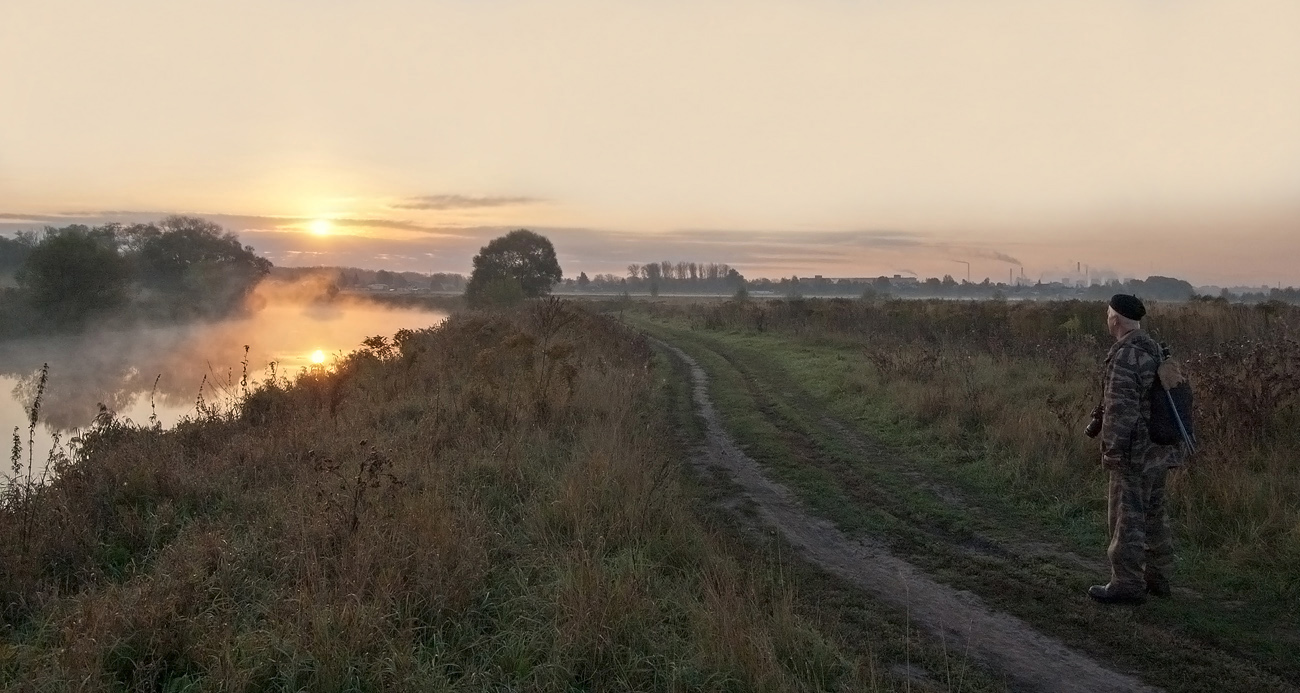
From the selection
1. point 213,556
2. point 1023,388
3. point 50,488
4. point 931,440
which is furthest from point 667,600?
point 1023,388

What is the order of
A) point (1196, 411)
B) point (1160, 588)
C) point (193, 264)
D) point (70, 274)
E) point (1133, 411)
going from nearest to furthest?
point (1160, 588) → point (1133, 411) → point (1196, 411) → point (70, 274) → point (193, 264)

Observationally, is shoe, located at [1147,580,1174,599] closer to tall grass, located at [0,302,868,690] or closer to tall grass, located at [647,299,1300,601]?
tall grass, located at [647,299,1300,601]

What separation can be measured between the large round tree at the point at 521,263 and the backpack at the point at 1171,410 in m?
63.8

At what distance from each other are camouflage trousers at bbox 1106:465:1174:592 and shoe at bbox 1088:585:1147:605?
0.15 feet

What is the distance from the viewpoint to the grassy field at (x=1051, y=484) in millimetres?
5102

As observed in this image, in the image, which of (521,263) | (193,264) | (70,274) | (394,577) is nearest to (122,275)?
(70,274)

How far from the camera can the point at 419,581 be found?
5.00 meters

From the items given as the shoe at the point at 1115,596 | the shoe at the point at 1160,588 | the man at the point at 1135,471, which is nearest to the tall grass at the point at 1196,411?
the shoe at the point at 1160,588

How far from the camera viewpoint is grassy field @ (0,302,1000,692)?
4289 millimetres

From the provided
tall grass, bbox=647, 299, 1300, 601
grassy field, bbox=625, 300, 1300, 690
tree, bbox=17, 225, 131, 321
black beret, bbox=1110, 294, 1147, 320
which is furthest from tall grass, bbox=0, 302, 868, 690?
tree, bbox=17, 225, 131, 321

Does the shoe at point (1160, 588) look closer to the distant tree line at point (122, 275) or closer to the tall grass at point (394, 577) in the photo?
the tall grass at point (394, 577)

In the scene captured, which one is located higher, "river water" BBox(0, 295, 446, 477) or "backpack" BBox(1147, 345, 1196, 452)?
"backpack" BBox(1147, 345, 1196, 452)

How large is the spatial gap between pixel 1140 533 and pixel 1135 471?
0.47m

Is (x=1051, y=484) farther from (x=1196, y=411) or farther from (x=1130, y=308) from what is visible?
(x=1130, y=308)
